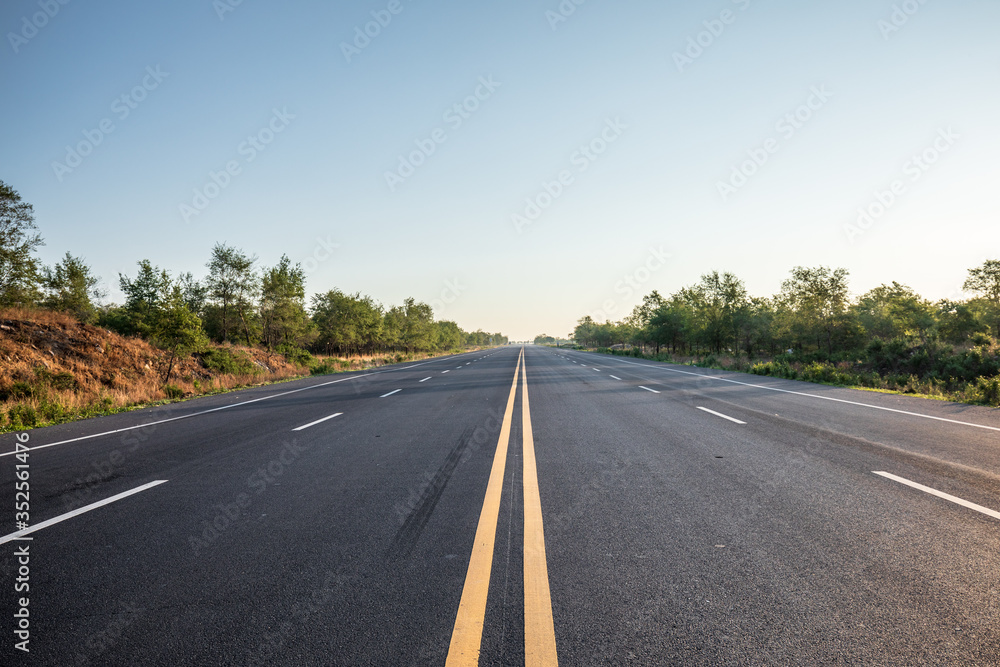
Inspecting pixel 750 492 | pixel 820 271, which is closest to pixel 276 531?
pixel 750 492

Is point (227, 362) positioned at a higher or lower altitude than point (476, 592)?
higher

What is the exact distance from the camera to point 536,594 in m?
2.79

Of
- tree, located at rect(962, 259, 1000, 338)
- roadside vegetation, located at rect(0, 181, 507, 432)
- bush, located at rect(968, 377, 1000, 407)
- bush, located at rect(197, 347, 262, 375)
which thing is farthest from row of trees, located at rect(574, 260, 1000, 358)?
bush, located at rect(197, 347, 262, 375)

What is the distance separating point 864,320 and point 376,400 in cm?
5177

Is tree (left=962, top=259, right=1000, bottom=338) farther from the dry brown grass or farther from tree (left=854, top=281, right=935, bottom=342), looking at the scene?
the dry brown grass

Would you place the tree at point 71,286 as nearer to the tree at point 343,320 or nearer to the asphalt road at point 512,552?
the tree at point 343,320

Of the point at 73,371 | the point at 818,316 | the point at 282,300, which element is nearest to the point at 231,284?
the point at 282,300

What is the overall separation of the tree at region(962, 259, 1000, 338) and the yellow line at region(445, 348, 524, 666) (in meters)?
61.2

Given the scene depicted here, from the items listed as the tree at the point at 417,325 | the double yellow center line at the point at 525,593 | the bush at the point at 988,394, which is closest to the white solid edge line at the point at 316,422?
the double yellow center line at the point at 525,593

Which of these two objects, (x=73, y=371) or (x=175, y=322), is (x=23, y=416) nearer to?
(x=73, y=371)

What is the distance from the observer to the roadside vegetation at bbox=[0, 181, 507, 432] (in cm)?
1445

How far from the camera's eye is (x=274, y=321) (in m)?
46.1

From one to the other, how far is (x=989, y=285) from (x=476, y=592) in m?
65.7

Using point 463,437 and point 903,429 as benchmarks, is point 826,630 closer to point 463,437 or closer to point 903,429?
point 463,437
